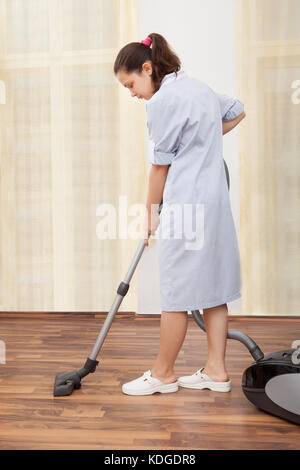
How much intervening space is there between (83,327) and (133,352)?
63 cm

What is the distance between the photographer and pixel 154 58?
168 centimetres

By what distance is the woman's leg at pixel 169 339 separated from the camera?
168 centimetres

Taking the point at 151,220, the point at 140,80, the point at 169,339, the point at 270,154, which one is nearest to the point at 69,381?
the point at 169,339

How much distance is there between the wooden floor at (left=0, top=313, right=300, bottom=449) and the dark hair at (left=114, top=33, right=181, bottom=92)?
1.05 meters

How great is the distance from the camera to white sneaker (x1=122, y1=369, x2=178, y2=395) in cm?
169

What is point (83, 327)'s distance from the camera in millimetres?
2812

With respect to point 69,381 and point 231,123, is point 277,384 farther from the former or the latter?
point 231,123

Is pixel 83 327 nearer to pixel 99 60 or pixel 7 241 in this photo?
pixel 7 241

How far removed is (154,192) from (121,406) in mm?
691

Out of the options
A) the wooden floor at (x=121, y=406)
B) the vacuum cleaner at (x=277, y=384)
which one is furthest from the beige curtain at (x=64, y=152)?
the vacuum cleaner at (x=277, y=384)

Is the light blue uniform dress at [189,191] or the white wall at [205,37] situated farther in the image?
the white wall at [205,37]

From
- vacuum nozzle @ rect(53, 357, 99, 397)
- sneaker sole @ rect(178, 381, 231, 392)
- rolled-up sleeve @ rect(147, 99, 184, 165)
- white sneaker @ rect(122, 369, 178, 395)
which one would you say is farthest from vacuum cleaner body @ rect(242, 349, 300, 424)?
rolled-up sleeve @ rect(147, 99, 184, 165)

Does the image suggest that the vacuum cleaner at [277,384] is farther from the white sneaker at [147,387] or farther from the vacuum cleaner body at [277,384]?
the white sneaker at [147,387]
